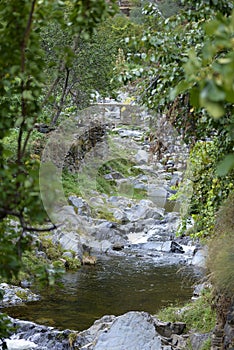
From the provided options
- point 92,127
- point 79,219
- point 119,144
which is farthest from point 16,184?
point 119,144

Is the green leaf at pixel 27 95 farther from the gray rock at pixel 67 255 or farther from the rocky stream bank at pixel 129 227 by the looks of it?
the gray rock at pixel 67 255

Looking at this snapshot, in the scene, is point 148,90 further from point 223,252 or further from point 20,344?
point 20,344

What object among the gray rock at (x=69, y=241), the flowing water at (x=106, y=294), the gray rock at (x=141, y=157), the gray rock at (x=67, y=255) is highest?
the gray rock at (x=141, y=157)

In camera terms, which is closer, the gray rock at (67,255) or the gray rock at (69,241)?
the gray rock at (67,255)

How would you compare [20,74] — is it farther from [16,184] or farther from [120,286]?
[120,286]

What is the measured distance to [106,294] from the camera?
11172 millimetres

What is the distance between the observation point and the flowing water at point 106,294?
9.84m

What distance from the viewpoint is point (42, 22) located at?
2379mm

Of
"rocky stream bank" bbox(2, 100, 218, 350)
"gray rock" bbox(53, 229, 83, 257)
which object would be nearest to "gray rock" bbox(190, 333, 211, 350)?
"rocky stream bank" bbox(2, 100, 218, 350)

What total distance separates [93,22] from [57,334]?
686 centimetres

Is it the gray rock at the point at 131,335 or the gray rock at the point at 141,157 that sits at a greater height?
the gray rock at the point at 141,157

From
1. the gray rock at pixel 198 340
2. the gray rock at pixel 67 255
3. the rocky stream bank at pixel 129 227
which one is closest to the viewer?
the gray rock at pixel 198 340

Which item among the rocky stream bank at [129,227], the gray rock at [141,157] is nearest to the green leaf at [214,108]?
the rocky stream bank at [129,227]

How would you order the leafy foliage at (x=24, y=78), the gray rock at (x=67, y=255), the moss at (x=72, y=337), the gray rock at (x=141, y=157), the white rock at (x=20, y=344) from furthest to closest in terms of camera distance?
the gray rock at (x=141, y=157), the gray rock at (x=67, y=255), the moss at (x=72, y=337), the white rock at (x=20, y=344), the leafy foliage at (x=24, y=78)
